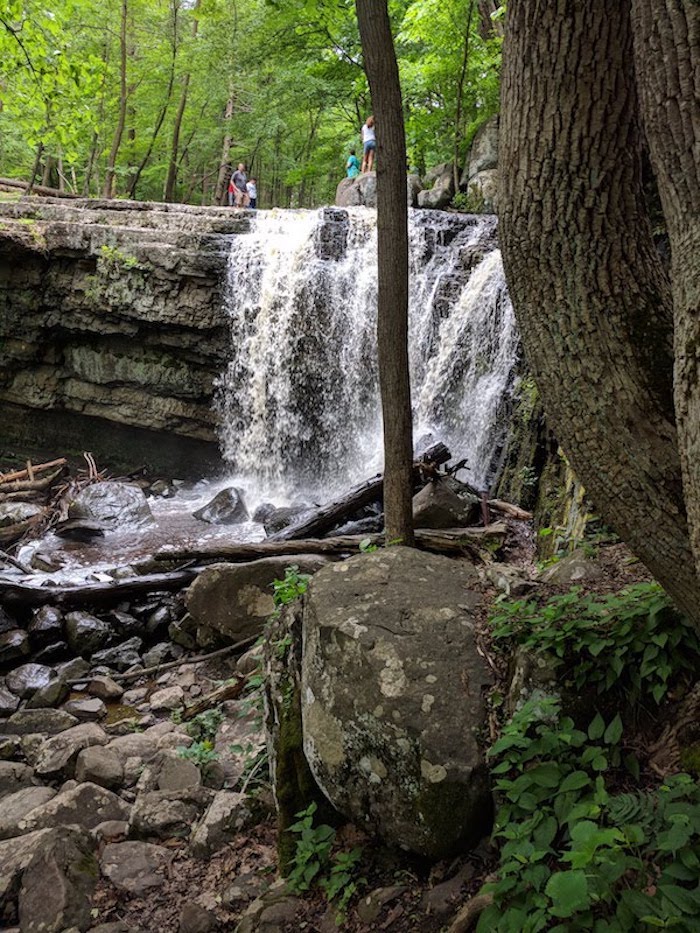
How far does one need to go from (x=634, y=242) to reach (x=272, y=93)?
18704mm

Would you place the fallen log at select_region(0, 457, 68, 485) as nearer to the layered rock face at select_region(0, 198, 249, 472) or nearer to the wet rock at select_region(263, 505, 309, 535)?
the layered rock face at select_region(0, 198, 249, 472)

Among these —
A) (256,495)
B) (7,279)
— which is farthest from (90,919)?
(7,279)

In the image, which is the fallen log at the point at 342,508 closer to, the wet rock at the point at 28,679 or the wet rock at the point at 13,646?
the wet rock at the point at 28,679

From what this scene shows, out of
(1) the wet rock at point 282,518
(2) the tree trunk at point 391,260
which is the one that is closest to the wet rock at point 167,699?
(2) the tree trunk at point 391,260

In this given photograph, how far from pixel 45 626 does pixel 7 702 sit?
3.65 feet

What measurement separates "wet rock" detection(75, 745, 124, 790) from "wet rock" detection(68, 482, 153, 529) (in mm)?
6322

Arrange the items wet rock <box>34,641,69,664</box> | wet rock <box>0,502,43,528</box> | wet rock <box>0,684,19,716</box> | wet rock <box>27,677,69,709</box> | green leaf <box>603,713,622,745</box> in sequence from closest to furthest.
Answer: green leaf <box>603,713,622,745</box> → wet rock <box>0,684,19,716</box> → wet rock <box>27,677,69,709</box> → wet rock <box>34,641,69,664</box> → wet rock <box>0,502,43,528</box>

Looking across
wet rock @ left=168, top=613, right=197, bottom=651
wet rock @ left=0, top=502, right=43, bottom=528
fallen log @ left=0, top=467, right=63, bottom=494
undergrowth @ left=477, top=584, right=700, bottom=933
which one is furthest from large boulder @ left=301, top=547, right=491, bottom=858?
fallen log @ left=0, top=467, right=63, bottom=494

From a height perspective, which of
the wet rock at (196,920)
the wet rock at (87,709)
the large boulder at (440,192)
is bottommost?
the wet rock at (87,709)

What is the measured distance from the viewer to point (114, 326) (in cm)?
1292

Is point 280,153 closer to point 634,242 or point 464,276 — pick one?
point 464,276

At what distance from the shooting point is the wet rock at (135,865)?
10.6ft

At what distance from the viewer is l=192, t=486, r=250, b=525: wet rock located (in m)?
11.0

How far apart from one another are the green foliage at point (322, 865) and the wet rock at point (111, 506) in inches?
331
